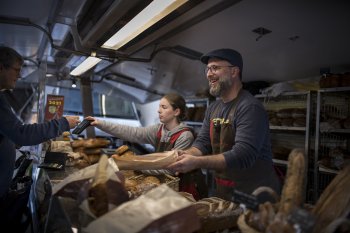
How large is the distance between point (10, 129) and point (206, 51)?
1.98 meters

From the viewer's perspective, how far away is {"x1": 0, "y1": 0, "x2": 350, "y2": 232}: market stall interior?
5.70ft

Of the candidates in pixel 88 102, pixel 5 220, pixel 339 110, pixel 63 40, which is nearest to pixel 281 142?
pixel 339 110

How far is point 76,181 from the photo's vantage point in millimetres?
979

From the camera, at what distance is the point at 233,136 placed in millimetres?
1530

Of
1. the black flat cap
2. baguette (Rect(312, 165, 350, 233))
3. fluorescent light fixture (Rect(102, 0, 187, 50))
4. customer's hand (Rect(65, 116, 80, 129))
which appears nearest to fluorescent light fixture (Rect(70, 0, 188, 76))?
fluorescent light fixture (Rect(102, 0, 187, 50))

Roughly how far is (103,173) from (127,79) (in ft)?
13.5

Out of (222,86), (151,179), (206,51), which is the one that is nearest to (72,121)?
(151,179)

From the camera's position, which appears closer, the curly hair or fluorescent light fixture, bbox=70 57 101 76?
the curly hair

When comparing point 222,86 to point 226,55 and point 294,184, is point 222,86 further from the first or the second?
point 294,184

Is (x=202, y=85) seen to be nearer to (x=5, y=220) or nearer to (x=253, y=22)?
(x=253, y=22)

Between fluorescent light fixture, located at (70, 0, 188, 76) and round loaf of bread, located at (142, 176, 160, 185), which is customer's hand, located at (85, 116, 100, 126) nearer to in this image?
fluorescent light fixture, located at (70, 0, 188, 76)

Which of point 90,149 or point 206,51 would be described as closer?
point 90,149

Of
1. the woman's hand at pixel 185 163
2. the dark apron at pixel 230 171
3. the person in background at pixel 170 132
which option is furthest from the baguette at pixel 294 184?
the person in background at pixel 170 132

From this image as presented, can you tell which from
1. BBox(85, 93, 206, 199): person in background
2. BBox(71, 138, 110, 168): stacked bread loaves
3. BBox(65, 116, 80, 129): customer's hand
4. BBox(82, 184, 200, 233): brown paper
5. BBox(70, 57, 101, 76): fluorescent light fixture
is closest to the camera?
BBox(82, 184, 200, 233): brown paper
